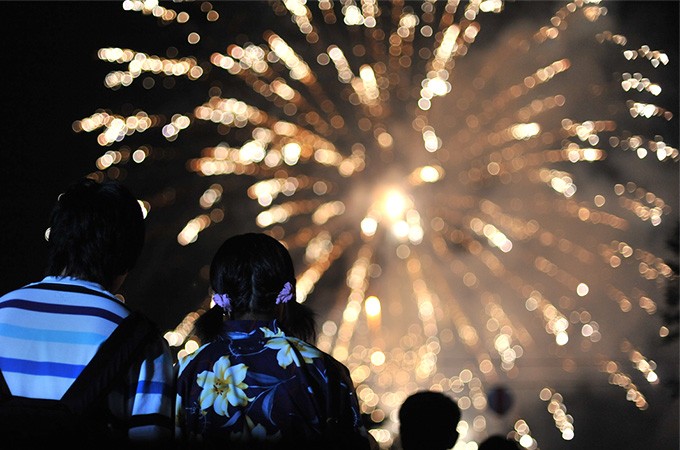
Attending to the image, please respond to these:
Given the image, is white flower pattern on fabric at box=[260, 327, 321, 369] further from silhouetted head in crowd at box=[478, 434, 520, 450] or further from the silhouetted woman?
silhouetted head in crowd at box=[478, 434, 520, 450]

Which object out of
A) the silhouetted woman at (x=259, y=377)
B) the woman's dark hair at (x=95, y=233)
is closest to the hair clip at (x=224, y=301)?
the silhouetted woman at (x=259, y=377)

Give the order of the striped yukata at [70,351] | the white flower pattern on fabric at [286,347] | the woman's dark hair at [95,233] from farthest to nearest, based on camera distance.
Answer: the white flower pattern on fabric at [286,347] < the woman's dark hair at [95,233] < the striped yukata at [70,351]

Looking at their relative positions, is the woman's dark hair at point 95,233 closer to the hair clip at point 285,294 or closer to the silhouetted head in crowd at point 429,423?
the hair clip at point 285,294

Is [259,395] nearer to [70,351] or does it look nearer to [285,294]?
[285,294]

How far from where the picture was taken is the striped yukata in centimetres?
260

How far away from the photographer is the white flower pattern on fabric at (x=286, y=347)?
2957 mm

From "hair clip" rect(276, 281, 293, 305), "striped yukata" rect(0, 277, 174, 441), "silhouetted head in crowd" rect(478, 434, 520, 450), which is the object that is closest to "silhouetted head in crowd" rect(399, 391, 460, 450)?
"silhouetted head in crowd" rect(478, 434, 520, 450)

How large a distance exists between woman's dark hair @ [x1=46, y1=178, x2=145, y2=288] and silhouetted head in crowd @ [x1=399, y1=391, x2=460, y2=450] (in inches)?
56.9

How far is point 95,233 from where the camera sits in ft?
9.33

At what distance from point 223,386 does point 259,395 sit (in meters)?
0.11

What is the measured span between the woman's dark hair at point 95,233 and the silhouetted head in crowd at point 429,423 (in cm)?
144

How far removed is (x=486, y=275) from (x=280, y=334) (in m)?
19.2

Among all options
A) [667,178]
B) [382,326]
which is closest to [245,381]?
[667,178]

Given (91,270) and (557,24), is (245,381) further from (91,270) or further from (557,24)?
(557,24)
